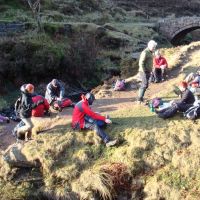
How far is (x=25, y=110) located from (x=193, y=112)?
5.34 m

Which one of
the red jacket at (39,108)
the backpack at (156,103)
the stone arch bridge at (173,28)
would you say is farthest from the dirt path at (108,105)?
the stone arch bridge at (173,28)

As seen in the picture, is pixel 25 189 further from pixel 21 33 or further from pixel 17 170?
pixel 21 33

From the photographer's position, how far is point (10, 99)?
26.2m

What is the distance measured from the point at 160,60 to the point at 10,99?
33.6 feet

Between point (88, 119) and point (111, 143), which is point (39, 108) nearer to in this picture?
point (88, 119)

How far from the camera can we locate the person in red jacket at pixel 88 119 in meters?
14.6

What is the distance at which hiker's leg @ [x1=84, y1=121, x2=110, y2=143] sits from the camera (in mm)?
14438

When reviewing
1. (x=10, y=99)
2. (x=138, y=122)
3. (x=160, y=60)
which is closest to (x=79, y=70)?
(x=10, y=99)

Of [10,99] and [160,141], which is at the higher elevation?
[160,141]

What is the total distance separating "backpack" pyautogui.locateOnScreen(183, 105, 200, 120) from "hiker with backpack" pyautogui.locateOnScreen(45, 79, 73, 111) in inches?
182

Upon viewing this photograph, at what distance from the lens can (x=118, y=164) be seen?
13.7 meters

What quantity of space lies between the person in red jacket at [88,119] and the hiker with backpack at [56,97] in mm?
2066

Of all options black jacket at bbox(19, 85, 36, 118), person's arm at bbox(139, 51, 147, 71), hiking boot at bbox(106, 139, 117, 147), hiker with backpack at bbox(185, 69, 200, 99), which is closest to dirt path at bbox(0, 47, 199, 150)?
black jacket at bbox(19, 85, 36, 118)

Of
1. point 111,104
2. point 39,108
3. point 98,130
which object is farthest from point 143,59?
point 39,108
